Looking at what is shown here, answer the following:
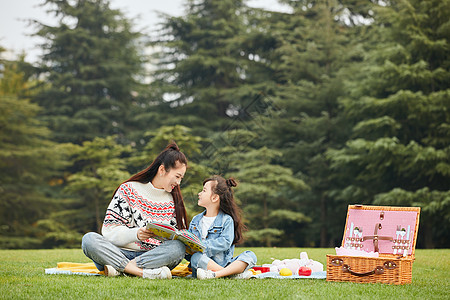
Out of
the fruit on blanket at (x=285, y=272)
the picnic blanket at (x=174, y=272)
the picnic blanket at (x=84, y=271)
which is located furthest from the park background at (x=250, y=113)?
the fruit on blanket at (x=285, y=272)

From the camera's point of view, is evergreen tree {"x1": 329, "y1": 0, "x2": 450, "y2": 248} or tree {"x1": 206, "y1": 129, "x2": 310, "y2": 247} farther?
tree {"x1": 206, "y1": 129, "x2": 310, "y2": 247}

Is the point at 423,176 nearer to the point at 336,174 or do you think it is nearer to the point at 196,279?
the point at 336,174

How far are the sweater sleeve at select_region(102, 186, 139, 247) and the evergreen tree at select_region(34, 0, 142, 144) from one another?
16499 mm

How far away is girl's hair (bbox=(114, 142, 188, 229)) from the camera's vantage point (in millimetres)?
4664

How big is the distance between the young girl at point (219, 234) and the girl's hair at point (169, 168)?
0.16 m

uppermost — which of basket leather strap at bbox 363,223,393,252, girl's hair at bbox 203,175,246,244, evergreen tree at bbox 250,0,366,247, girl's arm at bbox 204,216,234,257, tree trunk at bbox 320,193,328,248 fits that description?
evergreen tree at bbox 250,0,366,247

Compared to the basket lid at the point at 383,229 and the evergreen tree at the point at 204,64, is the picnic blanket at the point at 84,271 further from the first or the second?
the evergreen tree at the point at 204,64

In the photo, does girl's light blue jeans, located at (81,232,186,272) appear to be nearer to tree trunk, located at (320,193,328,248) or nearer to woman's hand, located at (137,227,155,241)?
woman's hand, located at (137,227,155,241)

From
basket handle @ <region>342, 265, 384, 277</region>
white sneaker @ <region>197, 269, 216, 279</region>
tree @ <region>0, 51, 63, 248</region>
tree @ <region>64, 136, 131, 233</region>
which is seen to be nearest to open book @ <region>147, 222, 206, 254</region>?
white sneaker @ <region>197, 269, 216, 279</region>

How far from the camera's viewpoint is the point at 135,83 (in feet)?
72.7

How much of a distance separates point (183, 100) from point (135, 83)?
2.33 meters

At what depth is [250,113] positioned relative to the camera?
17344 millimetres

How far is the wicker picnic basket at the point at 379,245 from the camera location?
4.41 metres

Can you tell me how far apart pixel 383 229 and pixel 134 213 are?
2.24 meters
